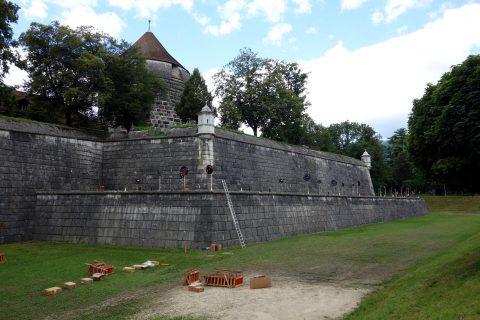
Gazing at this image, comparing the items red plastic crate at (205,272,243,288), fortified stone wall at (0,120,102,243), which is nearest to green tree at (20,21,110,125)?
fortified stone wall at (0,120,102,243)

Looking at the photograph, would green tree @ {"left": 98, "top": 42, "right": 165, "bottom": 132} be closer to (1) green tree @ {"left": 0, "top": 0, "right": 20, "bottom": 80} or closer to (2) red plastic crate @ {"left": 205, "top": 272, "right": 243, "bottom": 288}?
(1) green tree @ {"left": 0, "top": 0, "right": 20, "bottom": 80}

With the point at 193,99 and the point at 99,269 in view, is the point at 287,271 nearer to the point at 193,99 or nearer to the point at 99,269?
the point at 99,269

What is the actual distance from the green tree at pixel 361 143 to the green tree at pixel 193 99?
33591 millimetres

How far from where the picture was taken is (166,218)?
1688 centimetres

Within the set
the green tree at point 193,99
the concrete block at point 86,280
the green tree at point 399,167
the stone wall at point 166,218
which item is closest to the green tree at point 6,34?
the stone wall at point 166,218

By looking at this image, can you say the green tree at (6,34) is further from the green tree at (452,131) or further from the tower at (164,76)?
the green tree at (452,131)

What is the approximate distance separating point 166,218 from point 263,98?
21649 mm

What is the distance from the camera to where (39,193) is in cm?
2028

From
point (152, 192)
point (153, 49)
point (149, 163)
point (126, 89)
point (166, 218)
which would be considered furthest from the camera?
point (153, 49)

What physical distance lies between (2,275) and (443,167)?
40.8ft

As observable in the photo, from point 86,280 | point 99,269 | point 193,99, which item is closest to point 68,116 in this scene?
point 193,99

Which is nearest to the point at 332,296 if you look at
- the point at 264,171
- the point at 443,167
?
the point at 443,167

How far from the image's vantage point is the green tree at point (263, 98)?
119 ft

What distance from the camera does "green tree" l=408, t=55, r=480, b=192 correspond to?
9.14 meters
